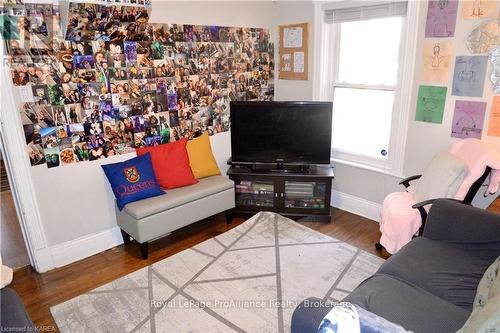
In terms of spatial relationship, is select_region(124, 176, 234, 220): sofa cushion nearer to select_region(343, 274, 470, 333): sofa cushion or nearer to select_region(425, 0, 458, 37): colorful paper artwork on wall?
select_region(343, 274, 470, 333): sofa cushion

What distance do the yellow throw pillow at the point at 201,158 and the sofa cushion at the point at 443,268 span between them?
1.98 metres

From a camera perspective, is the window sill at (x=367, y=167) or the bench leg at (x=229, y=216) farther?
the bench leg at (x=229, y=216)

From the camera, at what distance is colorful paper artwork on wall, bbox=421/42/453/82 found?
9.03ft

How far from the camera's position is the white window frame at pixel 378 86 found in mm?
2977

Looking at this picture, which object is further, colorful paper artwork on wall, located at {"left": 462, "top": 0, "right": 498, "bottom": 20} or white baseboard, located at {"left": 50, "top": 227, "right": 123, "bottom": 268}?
white baseboard, located at {"left": 50, "top": 227, "right": 123, "bottom": 268}

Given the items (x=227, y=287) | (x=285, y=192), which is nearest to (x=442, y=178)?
(x=285, y=192)

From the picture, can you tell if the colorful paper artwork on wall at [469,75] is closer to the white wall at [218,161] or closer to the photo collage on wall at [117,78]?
the white wall at [218,161]

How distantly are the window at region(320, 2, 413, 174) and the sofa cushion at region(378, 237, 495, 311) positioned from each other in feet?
4.59

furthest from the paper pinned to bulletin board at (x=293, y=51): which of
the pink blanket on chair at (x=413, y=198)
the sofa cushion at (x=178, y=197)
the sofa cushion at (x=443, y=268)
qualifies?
the sofa cushion at (x=443, y=268)

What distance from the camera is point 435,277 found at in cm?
183

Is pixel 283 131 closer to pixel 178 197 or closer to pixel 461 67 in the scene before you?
pixel 178 197

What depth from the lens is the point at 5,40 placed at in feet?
7.68

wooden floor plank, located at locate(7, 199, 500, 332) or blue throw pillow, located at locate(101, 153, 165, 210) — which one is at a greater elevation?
blue throw pillow, located at locate(101, 153, 165, 210)

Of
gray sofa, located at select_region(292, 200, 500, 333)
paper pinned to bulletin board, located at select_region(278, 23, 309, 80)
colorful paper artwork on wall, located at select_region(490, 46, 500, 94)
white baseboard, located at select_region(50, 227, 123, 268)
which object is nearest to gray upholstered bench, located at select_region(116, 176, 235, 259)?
white baseboard, located at select_region(50, 227, 123, 268)
